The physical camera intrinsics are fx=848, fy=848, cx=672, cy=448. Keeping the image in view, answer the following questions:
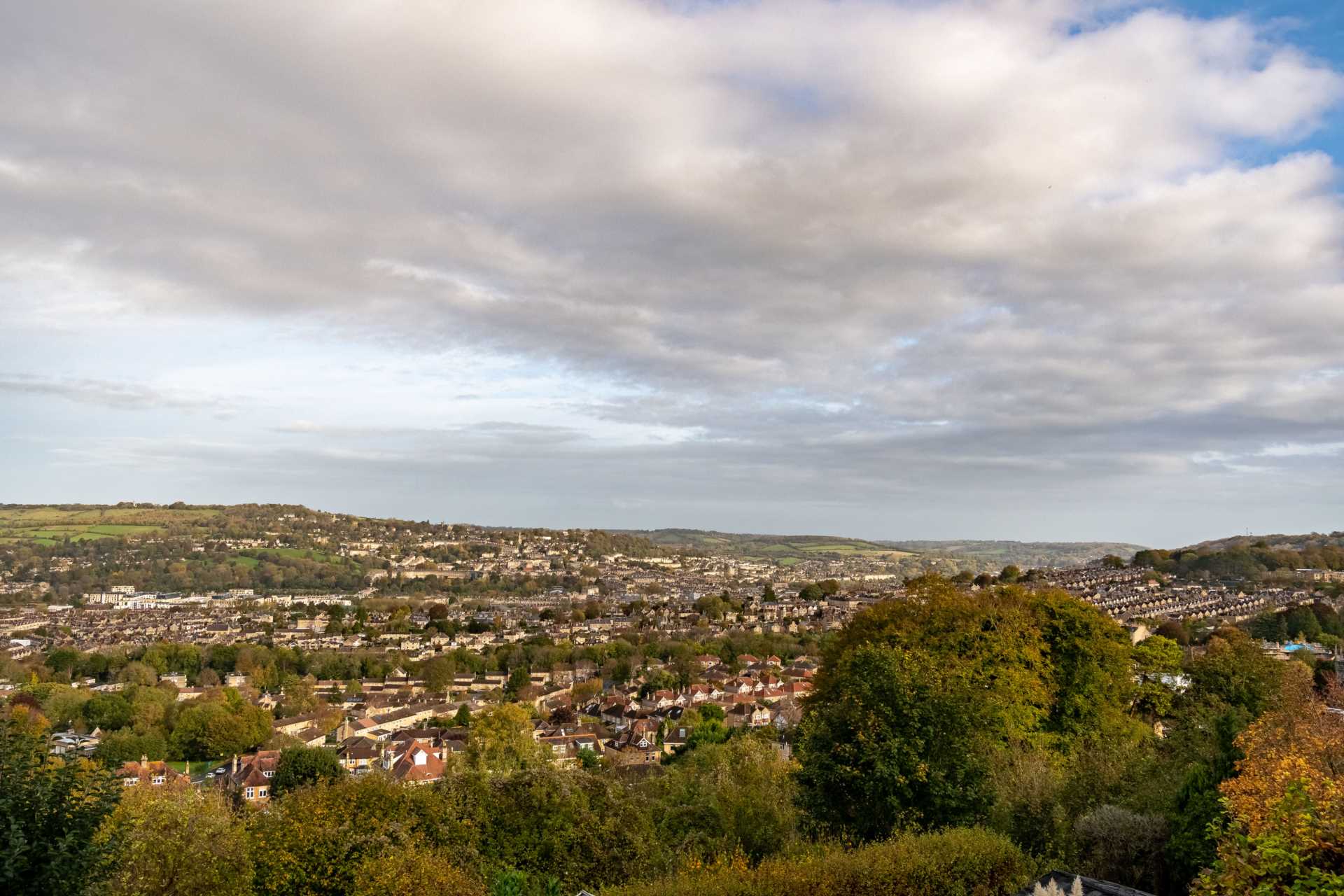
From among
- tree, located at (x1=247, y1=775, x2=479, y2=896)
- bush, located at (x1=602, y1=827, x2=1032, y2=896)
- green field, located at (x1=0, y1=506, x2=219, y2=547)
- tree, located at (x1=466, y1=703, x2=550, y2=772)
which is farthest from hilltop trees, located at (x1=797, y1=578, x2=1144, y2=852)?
green field, located at (x1=0, y1=506, x2=219, y2=547)

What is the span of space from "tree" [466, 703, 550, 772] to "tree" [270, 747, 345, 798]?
Answer: 19.9ft

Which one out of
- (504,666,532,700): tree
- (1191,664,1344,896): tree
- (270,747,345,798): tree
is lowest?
(504,666,532,700): tree

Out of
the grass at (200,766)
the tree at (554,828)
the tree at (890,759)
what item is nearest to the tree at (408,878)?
the tree at (554,828)

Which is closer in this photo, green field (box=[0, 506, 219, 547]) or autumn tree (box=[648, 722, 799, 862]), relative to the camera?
autumn tree (box=[648, 722, 799, 862])

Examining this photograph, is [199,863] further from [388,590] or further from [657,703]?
[388,590]

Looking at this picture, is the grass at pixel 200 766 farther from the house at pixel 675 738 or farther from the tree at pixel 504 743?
the house at pixel 675 738

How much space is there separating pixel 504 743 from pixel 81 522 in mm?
181578

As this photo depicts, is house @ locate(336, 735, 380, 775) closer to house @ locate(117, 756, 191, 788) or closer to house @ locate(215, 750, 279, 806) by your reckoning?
house @ locate(215, 750, 279, 806)

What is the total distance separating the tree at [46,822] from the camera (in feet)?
27.7

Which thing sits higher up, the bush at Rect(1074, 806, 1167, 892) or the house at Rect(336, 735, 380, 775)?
the bush at Rect(1074, 806, 1167, 892)

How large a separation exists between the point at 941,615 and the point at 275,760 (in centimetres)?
3389

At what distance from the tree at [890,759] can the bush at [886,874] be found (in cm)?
225

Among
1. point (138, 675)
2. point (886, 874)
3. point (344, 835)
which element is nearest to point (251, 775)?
point (344, 835)

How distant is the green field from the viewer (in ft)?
520
